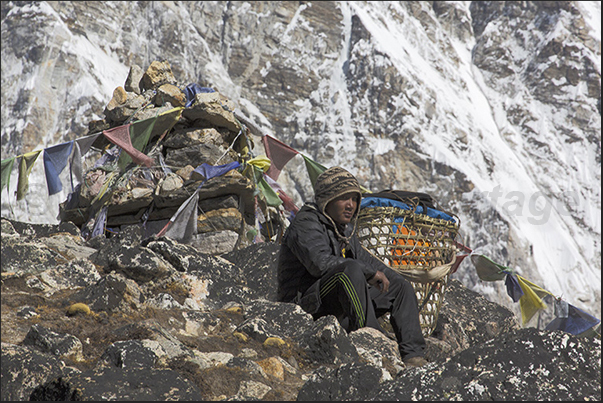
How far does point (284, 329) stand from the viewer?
326 cm

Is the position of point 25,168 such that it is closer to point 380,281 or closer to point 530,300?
point 380,281

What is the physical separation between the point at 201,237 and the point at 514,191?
60443mm

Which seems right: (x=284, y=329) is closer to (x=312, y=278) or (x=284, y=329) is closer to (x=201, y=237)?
(x=312, y=278)

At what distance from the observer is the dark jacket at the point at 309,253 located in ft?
11.1

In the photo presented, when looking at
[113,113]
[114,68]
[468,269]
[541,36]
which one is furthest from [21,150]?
[541,36]

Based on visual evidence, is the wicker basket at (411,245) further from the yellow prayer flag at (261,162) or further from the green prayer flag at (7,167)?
the green prayer flag at (7,167)

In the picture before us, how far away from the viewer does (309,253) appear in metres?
3.38

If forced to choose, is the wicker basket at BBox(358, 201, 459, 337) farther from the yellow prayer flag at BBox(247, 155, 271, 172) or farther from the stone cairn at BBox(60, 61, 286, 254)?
the yellow prayer flag at BBox(247, 155, 271, 172)

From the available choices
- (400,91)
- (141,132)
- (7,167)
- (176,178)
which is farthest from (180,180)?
(400,91)

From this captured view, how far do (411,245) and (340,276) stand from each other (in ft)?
3.61

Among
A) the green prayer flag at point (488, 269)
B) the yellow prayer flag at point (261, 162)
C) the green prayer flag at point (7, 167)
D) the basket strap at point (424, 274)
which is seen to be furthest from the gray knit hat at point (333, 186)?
the green prayer flag at point (7, 167)

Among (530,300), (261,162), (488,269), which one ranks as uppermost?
(261,162)

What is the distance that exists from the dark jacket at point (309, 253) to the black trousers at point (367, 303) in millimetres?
Result: 81

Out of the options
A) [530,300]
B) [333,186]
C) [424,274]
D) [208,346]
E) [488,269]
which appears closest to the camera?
[208,346]
